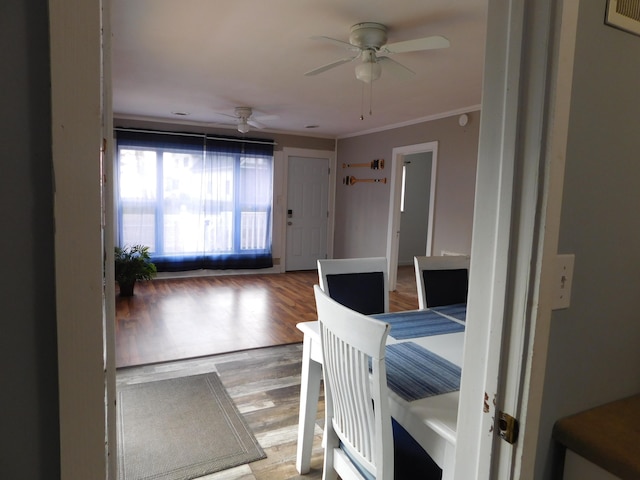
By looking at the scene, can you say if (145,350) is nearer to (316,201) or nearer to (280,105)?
(280,105)

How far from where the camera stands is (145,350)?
3332 mm

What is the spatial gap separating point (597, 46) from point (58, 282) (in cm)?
99

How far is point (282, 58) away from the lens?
296cm

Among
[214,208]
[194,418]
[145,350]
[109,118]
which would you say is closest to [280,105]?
[214,208]

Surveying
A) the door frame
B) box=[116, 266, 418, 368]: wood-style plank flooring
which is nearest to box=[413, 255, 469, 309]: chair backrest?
box=[116, 266, 418, 368]: wood-style plank flooring

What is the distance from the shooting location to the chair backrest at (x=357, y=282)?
2.14 metres

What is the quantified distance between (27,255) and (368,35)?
2.35 meters

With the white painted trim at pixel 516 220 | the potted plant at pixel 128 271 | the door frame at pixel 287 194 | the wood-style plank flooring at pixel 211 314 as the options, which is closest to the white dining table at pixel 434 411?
the white painted trim at pixel 516 220

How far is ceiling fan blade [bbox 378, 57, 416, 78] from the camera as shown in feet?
8.07

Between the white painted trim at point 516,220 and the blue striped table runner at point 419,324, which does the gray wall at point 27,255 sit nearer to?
the white painted trim at point 516,220

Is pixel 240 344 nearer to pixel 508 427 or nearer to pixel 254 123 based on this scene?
pixel 254 123

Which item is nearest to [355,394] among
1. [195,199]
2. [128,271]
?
[128,271]

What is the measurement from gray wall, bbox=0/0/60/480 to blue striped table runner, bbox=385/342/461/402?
1024mm

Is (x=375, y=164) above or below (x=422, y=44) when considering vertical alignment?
below
